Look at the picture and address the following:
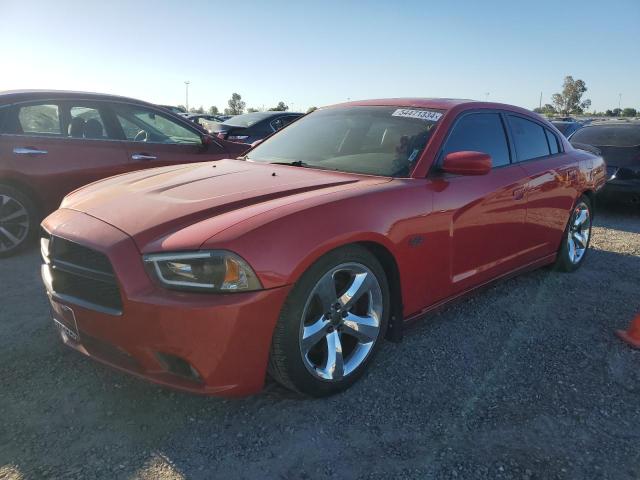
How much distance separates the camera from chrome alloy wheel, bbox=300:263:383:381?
2.57 m

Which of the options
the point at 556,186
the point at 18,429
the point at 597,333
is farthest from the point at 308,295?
the point at 556,186

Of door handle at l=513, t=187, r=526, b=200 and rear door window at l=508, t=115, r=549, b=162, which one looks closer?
door handle at l=513, t=187, r=526, b=200

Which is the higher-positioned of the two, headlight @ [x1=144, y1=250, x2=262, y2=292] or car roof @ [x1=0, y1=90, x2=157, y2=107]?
car roof @ [x1=0, y1=90, x2=157, y2=107]

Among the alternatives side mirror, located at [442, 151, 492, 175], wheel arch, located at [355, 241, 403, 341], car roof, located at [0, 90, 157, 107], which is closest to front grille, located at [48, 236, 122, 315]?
wheel arch, located at [355, 241, 403, 341]

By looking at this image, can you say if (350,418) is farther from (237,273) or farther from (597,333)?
(597,333)

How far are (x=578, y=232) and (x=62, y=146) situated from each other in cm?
511

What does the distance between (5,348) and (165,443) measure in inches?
57.0

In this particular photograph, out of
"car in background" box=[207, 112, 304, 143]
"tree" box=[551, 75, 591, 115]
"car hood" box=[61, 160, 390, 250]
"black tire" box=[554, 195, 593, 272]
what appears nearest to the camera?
"car hood" box=[61, 160, 390, 250]

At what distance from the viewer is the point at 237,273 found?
223cm

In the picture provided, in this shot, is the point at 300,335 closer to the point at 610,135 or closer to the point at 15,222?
the point at 15,222

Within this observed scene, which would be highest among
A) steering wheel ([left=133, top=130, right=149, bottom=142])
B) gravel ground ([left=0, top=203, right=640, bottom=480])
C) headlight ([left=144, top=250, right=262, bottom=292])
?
steering wheel ([left=133, top=130, right=149, bottom=142])

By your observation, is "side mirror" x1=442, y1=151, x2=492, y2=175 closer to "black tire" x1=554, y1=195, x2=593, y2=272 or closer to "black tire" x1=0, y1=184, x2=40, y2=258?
"black tire" x1=554, y1=195, x2=593, y2=272

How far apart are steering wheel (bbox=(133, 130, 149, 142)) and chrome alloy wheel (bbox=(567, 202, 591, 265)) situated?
14.4ft

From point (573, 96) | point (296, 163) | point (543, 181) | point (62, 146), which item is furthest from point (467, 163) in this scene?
point (573, 96)
